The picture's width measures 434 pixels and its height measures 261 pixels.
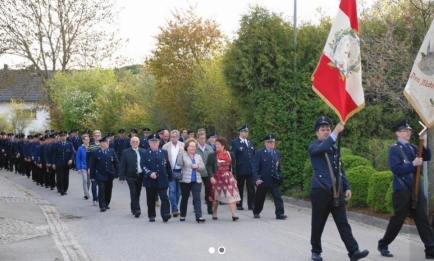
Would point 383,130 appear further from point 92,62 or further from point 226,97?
point 92,62

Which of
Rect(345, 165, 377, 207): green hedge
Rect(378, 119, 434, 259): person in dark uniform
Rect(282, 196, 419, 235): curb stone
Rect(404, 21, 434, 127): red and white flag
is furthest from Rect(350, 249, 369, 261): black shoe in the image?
Rect(345, 165, 377, 207): green hedge

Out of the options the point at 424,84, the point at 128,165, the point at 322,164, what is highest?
the point at 424,84

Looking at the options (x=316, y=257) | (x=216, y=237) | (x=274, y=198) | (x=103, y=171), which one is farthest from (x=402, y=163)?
(x=103, y=171)

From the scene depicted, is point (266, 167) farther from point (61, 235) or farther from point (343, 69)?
point (343, 69)

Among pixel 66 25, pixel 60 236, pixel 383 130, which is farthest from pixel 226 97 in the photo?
pixel 66 25

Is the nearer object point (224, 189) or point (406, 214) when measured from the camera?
point (406, 214)

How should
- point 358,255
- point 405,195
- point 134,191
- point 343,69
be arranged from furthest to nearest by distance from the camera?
point 134,191, point 405,195, point 343,69, point 358,255

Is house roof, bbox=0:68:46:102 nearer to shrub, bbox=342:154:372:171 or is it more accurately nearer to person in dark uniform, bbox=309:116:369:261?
shrub, bbox=342:154:372:171

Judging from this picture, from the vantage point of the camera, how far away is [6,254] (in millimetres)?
11500

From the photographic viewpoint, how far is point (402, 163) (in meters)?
10.4

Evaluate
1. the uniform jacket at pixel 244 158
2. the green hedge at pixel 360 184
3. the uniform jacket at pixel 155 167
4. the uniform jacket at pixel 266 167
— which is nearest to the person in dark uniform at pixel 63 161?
the uniform jacket at pixel 244 158

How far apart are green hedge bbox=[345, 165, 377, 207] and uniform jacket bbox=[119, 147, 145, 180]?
493 centimetres

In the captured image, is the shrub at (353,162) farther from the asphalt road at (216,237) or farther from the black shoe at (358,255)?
the black shoe at (358,255)

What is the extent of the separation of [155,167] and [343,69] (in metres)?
6.52
